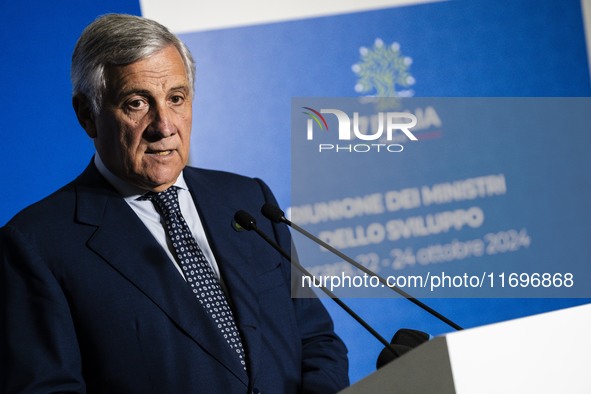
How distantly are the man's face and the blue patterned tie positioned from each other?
68mm

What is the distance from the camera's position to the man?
180 cm

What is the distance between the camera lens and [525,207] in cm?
363

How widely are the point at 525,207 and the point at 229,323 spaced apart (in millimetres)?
→ 2095

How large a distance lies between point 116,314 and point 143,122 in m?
0.48

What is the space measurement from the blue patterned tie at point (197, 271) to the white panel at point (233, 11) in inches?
57.6

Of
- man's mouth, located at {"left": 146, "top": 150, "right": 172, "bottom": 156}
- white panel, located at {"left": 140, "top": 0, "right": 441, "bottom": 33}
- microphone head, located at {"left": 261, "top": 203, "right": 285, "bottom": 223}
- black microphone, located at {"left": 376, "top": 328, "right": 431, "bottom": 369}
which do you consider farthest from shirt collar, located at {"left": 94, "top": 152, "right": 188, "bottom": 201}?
white panel, located at {"left": 140, "top": 0, "right": 441, "bottom": 33}

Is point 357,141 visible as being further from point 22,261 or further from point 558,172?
point 22,261

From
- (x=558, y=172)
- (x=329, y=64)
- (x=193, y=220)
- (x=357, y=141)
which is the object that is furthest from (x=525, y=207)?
(x=193, y=220)

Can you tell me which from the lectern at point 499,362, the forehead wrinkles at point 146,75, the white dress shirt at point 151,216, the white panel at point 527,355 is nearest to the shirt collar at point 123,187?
the white dress shirt at point 151,216

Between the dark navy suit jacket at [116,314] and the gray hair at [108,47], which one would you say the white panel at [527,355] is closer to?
the dark navy suit jacket at [116,314]

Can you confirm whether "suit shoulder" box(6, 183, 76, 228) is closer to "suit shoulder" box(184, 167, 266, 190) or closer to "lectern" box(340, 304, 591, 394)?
"suit shoulder" box(184, 167, 266, 190)

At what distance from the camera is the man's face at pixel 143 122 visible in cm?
196

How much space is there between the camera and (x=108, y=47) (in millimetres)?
1937

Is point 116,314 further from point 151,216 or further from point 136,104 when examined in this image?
point 136,104
